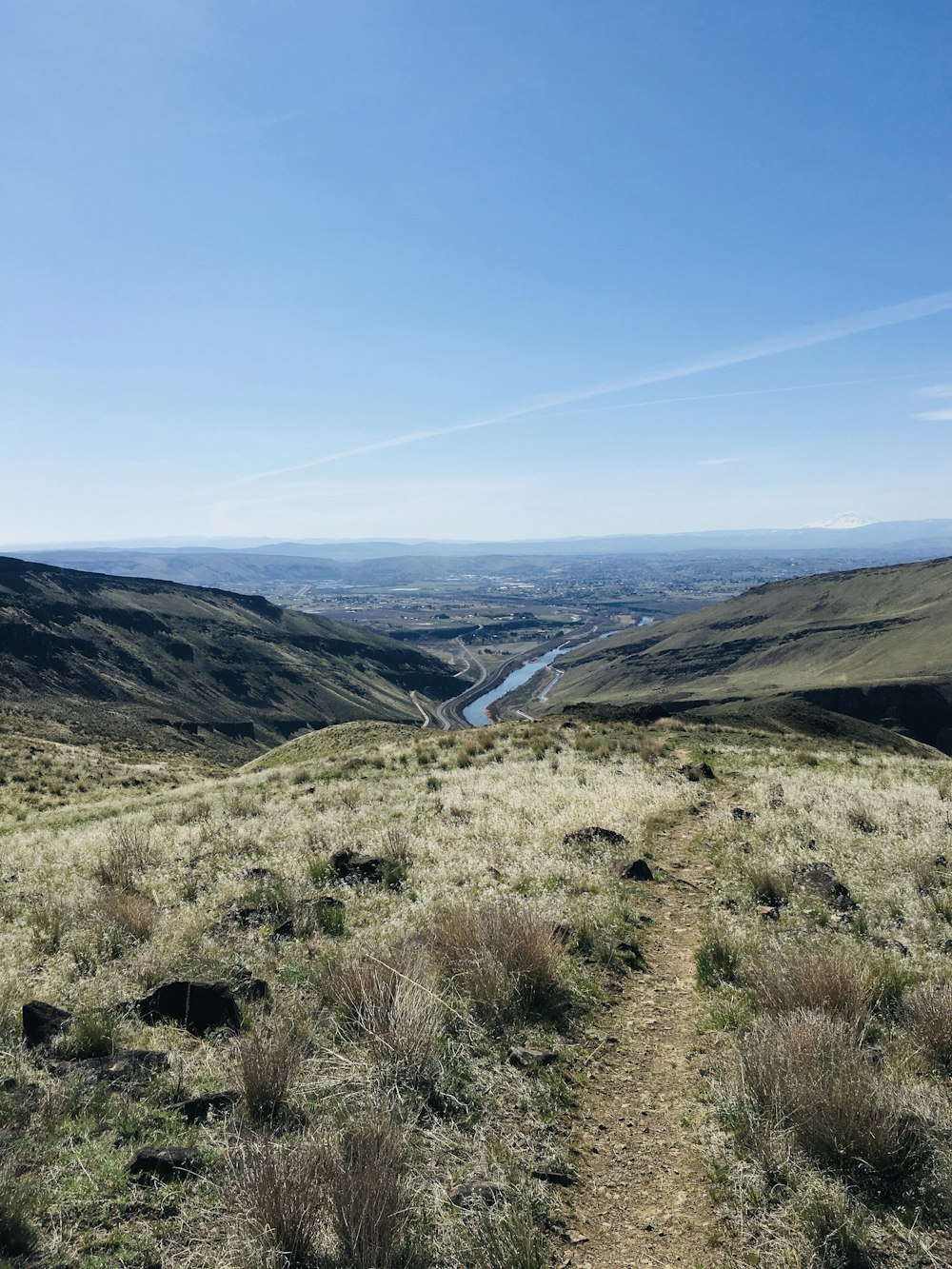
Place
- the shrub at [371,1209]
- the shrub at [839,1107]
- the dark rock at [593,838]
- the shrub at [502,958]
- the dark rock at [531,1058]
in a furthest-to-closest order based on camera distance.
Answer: the dark rock at [593,838] → the shrub at [502,958] → the dark rock at [531,1058] → the shrub at [839,1107] → the shrub at [371,1209]

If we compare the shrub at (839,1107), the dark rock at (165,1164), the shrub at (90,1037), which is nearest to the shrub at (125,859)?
the shrub at (90,1037)

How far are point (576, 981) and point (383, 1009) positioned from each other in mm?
2353

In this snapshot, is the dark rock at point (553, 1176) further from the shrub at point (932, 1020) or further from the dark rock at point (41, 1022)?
the dark rock at point (41, 1022)

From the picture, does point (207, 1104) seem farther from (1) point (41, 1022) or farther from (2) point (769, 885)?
(2) point (769, 885)

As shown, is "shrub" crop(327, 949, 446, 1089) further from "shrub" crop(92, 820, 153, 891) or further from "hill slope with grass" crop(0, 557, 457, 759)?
"hill slope with grass" crop(0, 557, 457, 759)

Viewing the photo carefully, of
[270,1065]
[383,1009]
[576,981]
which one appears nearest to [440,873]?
[576,981]

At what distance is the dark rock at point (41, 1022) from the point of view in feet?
19.1

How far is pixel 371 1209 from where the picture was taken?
3.64 metres

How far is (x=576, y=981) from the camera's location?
6.91 meters

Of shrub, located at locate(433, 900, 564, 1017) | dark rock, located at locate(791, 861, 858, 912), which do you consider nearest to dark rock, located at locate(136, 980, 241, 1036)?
shrub, located at locate(433, 900, 564, 1017)

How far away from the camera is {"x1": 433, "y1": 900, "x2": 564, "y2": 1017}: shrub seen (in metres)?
6.25

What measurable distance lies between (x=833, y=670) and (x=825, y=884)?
151 m

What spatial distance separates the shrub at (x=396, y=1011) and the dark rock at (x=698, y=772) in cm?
1353

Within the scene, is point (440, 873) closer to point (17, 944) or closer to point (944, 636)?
point (17, 944)
